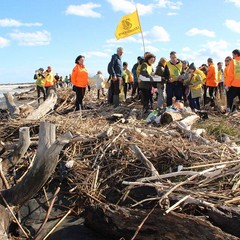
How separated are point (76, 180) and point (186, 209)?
1755 mm

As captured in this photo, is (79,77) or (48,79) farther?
(48,79)

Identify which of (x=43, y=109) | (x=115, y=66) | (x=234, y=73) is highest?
(x=115, y=66)

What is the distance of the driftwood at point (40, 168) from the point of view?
4059mm

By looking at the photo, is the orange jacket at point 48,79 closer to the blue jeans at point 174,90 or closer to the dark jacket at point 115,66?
the dark jacket at point 115,66

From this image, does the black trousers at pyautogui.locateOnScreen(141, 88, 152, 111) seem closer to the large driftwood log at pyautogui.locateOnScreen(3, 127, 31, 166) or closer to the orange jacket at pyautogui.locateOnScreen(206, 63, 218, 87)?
the orange jacket at pyautogui.locateOnScreen(206, 63, 218, 87)

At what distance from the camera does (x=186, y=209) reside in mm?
3889

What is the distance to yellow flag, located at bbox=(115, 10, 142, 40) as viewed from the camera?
1070 cm

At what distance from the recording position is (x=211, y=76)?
11.7 m

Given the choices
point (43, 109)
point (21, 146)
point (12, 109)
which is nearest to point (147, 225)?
point (21, 146)

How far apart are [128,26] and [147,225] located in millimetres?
8167

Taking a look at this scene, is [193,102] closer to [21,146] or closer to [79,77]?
[79,77]

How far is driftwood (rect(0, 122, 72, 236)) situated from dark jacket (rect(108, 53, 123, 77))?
6161mm

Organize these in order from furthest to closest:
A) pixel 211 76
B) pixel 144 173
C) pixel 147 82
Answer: pixel 211 76 → pixel 147 82 → pixel 144 173

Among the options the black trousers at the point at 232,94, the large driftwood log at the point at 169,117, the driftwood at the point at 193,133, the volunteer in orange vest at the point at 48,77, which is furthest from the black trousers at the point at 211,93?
the volunteer in orange vest at the point at 48,77
